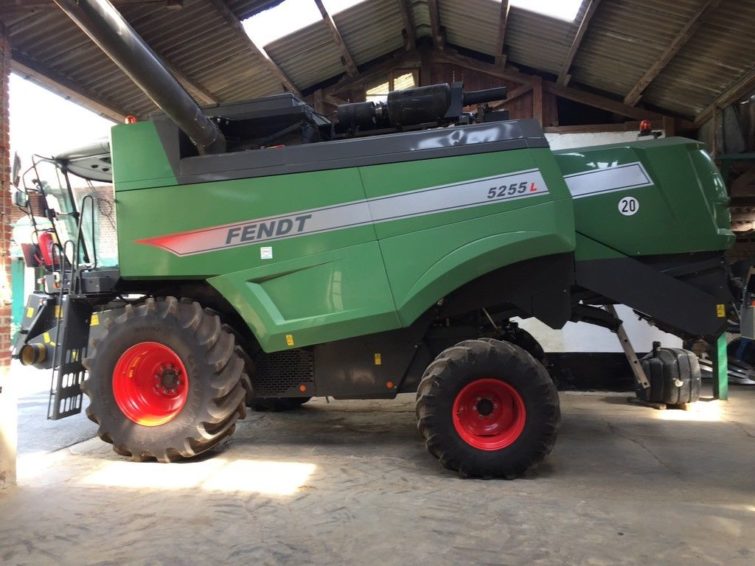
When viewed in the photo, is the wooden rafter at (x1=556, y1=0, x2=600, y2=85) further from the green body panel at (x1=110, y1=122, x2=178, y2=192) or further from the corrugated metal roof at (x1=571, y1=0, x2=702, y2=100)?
the green body panel at (x1=110, y1=122, x2=178, y2=192)

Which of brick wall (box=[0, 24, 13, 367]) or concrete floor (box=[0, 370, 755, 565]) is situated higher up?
brick wall (box=[0, 24, 13, 367])

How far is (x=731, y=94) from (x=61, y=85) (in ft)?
29.4

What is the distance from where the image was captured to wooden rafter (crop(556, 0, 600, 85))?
6.89 metres

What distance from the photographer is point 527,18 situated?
7.81 meters

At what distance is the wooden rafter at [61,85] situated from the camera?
5932mm

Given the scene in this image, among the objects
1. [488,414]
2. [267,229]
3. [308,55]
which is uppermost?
[308,55]

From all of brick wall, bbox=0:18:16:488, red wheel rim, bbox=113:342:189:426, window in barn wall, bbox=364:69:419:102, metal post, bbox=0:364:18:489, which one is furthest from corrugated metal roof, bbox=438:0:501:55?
metal post, bbox=0:364:18:489

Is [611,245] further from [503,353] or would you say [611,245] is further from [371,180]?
[371,180]

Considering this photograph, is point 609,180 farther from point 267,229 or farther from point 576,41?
point 576,41

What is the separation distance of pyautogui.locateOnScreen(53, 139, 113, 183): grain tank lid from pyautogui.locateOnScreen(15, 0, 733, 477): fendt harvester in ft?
0.31

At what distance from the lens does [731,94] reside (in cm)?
743

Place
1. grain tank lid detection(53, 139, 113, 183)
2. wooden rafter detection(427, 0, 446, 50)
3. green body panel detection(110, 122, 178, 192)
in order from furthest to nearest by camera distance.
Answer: wooden rafter detection(427, 0, 446, 50), grain tank lid detection(53, 139, 113, 183), green body panel detection(110, 122, 178, 192)

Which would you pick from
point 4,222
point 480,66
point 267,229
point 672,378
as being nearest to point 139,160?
point 4,222

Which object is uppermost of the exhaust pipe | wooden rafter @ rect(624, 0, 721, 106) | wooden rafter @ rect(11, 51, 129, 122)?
wooden rafter @ rect(624, 0, 721, 106)
